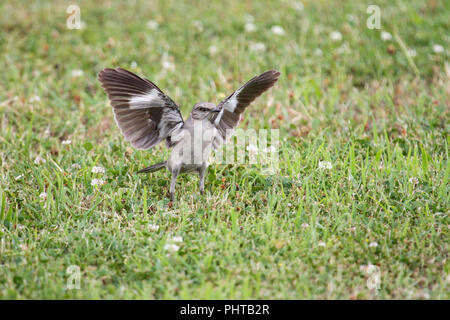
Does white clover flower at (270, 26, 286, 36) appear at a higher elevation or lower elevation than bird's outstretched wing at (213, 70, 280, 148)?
higher

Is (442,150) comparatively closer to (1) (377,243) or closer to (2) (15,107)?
(1) (377,243)

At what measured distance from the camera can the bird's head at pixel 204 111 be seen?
177 inches

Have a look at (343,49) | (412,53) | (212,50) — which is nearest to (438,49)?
(412,53)

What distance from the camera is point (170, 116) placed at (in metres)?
4.57

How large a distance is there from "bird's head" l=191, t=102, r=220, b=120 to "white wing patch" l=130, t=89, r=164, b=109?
295mm

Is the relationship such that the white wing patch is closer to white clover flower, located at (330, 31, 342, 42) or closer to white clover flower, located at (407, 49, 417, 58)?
white clover flower, located at (330, 31, 342, 42)

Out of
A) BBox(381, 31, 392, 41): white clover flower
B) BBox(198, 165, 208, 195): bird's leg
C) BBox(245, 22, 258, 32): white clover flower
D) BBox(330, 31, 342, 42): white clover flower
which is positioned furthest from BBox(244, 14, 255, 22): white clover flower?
BBox(198, 165, 208, 195): bird's leg

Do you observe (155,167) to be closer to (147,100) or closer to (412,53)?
(147,100)

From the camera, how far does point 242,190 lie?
495 centimetres

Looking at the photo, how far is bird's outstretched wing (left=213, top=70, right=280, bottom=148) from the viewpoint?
4.54 meters

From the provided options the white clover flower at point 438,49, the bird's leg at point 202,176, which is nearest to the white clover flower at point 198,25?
the white clover flower at point 438,49

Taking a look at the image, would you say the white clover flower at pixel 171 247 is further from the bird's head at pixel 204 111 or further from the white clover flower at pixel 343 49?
A: the white clover flower at pixel 343 49
